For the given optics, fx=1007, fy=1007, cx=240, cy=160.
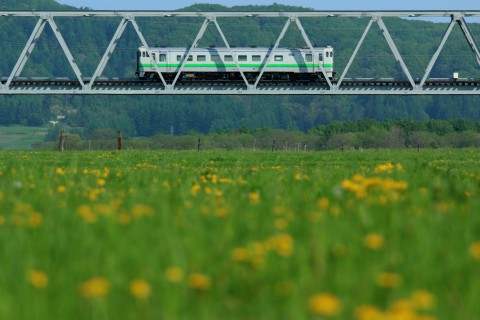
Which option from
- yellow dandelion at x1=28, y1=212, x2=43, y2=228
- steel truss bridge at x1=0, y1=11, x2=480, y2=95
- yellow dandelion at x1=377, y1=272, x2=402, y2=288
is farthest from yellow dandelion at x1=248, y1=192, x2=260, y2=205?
steel truss bridge at x1=0, y1=11, x2=480, y2=95

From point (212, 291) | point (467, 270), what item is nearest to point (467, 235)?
point (467, 270)

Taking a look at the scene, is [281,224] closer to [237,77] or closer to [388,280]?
[388,280]

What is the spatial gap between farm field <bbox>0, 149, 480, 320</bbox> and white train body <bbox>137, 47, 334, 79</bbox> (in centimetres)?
6260

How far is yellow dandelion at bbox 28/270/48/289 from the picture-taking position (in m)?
5.10

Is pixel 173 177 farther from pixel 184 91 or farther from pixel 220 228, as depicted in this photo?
pixel 184 91

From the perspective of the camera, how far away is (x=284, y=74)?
241 feet

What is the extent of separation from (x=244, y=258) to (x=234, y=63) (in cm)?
6711

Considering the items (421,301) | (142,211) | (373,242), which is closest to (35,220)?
(142,211)

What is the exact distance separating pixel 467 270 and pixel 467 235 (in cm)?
106

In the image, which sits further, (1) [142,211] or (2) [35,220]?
(1) [142,211]

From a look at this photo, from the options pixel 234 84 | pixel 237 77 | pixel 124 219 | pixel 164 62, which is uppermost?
pixel 164 62

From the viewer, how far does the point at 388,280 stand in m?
4.93

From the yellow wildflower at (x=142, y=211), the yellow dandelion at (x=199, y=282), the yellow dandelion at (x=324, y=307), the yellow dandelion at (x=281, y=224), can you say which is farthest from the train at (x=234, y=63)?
the yellow dandelion at (x=324, y=307)

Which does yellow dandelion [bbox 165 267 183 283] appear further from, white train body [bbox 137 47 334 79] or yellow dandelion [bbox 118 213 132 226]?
white train body [bbox 137 47 334 79]
